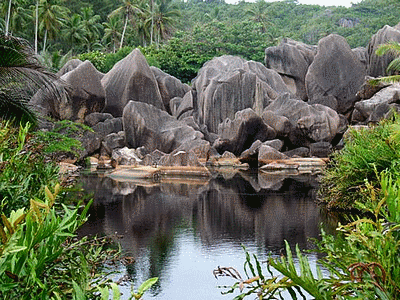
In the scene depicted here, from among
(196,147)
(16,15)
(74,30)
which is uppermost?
(16,15)

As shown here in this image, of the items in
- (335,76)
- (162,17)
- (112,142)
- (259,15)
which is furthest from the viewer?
(259,15)

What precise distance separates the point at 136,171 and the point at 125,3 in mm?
29140

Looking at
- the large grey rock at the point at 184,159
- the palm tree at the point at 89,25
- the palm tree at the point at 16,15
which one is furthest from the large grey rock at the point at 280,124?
the palm tree at the point at 89,25

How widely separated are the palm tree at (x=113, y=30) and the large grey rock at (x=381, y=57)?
22.8m

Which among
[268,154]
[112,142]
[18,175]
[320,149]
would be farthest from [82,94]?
[18,175]

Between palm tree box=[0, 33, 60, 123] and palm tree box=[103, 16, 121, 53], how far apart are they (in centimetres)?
4057

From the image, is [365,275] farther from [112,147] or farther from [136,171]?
[112,147]

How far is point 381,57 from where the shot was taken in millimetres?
33875

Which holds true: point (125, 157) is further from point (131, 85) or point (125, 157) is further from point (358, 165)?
point (358, 165)

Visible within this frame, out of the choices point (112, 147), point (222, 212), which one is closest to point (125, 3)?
point (112, 147)

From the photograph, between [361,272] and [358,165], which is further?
[358,165]

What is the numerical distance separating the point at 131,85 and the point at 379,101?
12791 millimetres

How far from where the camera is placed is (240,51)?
43.3 m

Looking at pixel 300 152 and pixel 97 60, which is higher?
pixel 97 60
